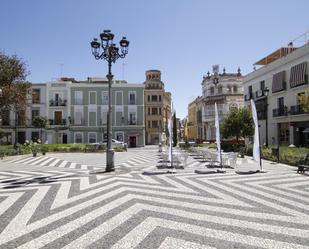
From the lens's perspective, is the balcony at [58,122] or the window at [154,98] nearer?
the balcony at [58,122]

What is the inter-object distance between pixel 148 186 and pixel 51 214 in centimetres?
→ 362

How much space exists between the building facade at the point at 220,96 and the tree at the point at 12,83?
36.4m

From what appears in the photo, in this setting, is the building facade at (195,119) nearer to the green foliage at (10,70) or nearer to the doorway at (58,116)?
the doorway at (58,116)

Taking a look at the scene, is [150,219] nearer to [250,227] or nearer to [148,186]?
[250,227]

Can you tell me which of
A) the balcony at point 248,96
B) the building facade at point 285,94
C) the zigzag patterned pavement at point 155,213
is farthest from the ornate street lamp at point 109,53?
the balcony at point 248,96

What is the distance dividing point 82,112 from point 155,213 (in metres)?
37.2

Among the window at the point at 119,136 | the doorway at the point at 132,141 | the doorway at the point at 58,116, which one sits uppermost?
the doorway at the point at 58,116

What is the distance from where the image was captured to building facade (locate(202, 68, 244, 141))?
168 ft

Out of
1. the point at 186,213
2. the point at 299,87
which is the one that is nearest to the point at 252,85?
the point at 299,87

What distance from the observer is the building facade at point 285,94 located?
26531mm

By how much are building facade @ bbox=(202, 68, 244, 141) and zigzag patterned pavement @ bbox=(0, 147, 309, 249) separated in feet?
138

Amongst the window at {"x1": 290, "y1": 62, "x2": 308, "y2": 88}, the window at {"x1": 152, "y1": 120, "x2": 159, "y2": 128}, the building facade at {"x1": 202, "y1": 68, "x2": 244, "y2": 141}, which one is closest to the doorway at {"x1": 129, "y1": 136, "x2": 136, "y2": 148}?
the window at {"x1": 152, "y1": 120, "x2": 159, "y2": 128}

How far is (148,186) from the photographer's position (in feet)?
29.8

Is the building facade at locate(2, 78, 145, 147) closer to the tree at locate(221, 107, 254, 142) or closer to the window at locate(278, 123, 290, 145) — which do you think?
the window at locate(278, 123, 290, 145)
